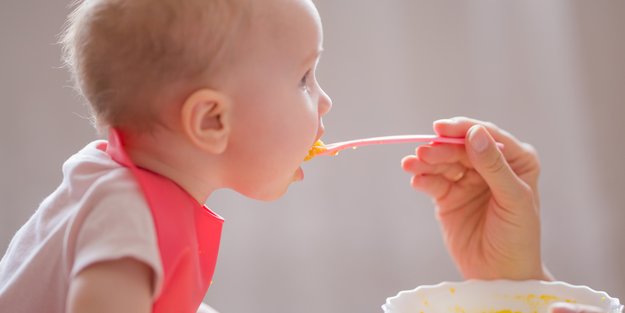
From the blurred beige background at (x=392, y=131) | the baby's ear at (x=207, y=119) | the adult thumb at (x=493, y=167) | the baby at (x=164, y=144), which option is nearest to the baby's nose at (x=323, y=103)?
the baby at (x=164, y=144)

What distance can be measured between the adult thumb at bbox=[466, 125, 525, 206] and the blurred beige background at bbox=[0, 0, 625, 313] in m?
0.44

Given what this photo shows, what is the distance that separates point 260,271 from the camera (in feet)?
5.11

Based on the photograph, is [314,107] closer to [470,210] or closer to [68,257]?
[68,257]

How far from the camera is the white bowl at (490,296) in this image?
3.09 feet

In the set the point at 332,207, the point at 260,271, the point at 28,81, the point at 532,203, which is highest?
the point at 28,81

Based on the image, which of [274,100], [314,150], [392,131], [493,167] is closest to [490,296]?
[493,167]

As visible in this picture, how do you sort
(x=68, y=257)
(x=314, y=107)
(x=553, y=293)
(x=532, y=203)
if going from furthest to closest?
(x=532, y=203) → (x=553, y=293) → (x=314, y=107) → (x=68, y=257)


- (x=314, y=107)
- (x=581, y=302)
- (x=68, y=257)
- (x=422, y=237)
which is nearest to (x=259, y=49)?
(x=314, y=107)

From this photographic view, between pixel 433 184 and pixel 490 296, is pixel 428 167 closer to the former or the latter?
pixel 433 184

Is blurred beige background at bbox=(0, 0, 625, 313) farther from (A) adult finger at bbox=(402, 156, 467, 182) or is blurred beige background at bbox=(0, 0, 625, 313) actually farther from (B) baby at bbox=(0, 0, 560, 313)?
(B) baby at bbox=(0, 0, 560, 313)

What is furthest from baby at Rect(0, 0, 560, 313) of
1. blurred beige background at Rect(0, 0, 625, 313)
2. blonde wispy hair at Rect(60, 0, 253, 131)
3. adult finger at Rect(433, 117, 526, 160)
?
blurred beige background at Rect(0, 0, 625, 313)

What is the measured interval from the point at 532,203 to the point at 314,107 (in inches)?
16.7

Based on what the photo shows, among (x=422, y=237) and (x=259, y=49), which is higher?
(x=259, y=49)

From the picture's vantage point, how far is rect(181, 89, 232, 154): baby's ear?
0.74 metres
